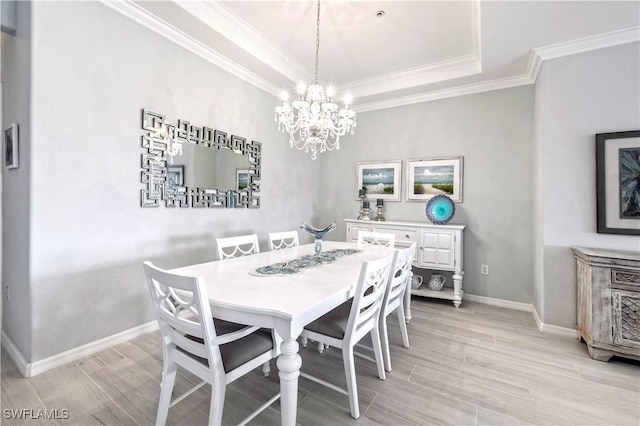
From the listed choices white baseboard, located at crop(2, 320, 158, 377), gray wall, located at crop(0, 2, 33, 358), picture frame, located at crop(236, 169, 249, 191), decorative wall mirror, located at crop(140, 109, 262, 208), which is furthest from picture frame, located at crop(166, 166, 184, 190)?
white baseboard, located at crop(2, 320, 158, 377)

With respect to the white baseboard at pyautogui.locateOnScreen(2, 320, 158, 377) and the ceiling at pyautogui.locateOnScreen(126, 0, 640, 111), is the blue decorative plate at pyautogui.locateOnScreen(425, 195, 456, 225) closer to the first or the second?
the ceiling at pyautogui.locateOnScreen(126, 0, 640, 111)

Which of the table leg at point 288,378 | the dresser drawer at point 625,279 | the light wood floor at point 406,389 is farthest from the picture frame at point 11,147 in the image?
the dresser drawer at point 625,279

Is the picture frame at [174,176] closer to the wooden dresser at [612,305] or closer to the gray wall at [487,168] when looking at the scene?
the gray wall at [487,168]

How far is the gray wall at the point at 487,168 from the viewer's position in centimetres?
342

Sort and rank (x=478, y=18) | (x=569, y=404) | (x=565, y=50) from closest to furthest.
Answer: (x=569, y=404)
(x=478, y=18)
(x=565, y=50)

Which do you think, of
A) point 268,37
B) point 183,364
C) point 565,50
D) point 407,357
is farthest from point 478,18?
point 183,364

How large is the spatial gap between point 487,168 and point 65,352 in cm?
444

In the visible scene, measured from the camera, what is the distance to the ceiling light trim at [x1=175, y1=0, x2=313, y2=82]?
2.51 metres

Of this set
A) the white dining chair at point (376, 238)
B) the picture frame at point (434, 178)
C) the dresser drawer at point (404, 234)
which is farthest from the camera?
the picture frame at point (434, 178)

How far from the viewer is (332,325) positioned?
174 centimetres

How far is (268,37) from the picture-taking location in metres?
3.04

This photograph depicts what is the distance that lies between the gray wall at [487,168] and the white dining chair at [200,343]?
10.1 feet

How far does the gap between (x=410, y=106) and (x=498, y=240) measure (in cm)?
210

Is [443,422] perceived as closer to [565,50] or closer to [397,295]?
[397,295]
